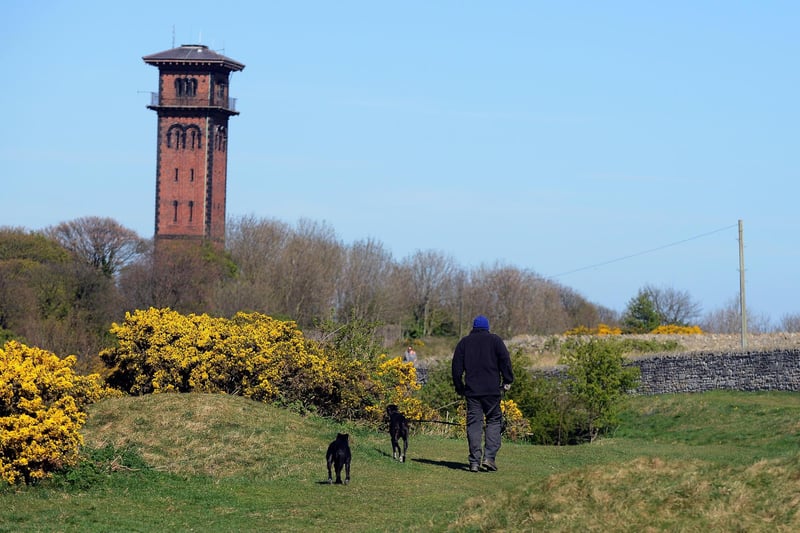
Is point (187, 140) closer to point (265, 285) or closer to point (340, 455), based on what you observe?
point (265, 285)

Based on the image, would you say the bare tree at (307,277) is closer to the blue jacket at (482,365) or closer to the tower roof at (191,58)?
the tower roof at (191,58)

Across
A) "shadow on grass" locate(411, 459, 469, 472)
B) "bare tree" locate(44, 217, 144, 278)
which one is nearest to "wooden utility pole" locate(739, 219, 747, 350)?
"shadow on grass" locate(411, 459, 469, 472)

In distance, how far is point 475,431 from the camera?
A: 15133mm

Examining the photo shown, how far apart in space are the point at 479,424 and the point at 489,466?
53 centimetres

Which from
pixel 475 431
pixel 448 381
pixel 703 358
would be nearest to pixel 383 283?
pixel 703 358

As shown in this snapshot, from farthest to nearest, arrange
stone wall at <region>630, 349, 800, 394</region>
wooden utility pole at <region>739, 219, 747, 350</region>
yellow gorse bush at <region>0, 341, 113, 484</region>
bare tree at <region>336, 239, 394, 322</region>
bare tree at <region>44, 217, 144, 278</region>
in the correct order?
bare tree at <region>44, 217, 144, 278</region>, bare tree at <region>336, 239, 394, 322</region>, wooden utility pole at <region>739, 219, 747, 350</region>, stone wall at <region>630, 349, 800, 394</region>, yellow gorse bush at <region>0, 341, 113, 484</region>

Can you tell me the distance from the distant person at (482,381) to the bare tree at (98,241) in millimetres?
76748

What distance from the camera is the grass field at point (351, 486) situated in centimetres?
1120

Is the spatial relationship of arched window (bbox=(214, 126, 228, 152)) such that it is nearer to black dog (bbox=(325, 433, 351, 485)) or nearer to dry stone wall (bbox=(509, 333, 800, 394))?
dry stone wall (bbox=(509, 333, 800, 394))

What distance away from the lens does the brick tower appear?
314 feet

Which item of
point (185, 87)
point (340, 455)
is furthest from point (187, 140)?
point (340, 455)

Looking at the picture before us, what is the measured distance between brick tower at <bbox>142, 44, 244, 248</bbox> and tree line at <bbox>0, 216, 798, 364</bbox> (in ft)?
11.1

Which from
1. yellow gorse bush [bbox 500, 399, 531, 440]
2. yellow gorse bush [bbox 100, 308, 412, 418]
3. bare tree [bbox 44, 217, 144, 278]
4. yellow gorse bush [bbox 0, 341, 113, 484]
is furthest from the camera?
bare tree [bbox 44, 217, 144, 278]

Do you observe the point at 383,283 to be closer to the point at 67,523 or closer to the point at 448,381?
the point at 448,381
